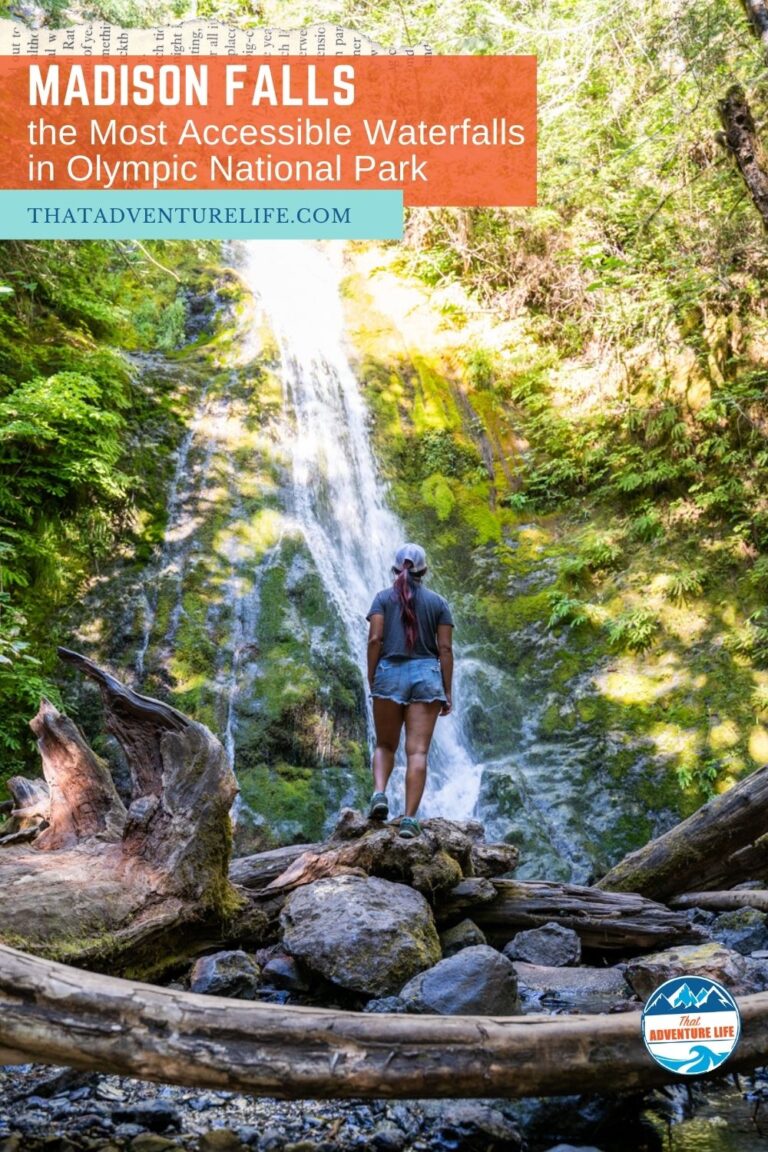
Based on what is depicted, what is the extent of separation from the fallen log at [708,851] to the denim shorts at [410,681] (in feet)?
5.74

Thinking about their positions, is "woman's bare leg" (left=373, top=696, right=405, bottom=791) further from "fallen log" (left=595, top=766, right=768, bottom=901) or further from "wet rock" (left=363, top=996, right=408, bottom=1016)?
"fallen log" (left=595, top=766, right=768, bottom=901)

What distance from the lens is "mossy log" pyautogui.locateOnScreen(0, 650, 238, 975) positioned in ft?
12.3

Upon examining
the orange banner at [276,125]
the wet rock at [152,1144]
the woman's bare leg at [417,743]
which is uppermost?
the orange banner at [276,125]

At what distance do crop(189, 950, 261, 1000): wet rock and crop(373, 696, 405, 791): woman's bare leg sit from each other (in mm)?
1451

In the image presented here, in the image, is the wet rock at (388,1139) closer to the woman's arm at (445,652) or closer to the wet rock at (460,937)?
the wet rock at (460,937)

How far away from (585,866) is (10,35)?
37.2ft

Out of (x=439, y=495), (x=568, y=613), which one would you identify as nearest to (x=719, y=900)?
(x=568, y=613)

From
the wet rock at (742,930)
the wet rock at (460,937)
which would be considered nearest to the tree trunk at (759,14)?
the wet rock at (742,930)

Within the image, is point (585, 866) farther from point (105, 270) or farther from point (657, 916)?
point (105, 270)

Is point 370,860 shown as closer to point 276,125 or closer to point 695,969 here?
point 695,969

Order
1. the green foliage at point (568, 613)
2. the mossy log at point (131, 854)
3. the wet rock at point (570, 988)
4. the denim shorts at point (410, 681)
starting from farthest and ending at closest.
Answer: the green foliage at point (568, 613) → the denim shorts at point (410, 681) → the wet rock at point (570, 988) → the mossy log at point (131, 854)

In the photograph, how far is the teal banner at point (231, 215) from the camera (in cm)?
753

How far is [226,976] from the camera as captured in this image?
4.07m

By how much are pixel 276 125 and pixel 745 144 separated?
185 inches
